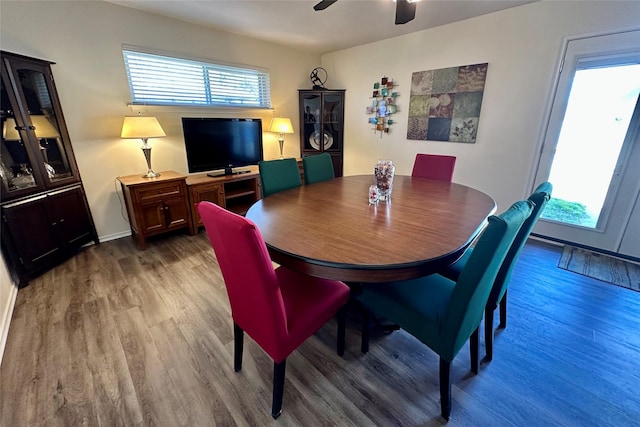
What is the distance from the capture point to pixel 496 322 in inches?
72.6

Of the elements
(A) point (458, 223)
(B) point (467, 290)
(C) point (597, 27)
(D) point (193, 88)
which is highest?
(C) point (597, 27)

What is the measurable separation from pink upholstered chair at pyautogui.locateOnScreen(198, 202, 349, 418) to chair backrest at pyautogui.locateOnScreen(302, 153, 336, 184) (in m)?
1.27

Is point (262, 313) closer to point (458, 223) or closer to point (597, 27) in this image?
point (458, 223)

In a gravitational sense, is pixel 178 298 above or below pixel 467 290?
below

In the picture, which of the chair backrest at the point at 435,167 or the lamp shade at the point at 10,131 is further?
the chair backrest at the point at 435,167

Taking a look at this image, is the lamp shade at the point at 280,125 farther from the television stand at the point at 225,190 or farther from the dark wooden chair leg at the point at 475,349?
the dark wooden chair leg at the point at 475,349

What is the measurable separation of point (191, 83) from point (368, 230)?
3135 millimetres

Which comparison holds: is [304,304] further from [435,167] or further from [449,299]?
[435,167]

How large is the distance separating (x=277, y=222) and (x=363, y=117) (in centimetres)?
335

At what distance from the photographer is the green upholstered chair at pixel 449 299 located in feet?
3.19

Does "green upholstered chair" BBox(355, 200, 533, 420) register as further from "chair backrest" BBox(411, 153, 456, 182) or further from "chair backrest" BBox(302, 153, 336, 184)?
"chair backrest" BBox(411, 153, 456, 182)

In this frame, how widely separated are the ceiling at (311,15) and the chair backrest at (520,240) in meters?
2.28

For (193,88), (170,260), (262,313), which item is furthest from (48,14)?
(262,313)

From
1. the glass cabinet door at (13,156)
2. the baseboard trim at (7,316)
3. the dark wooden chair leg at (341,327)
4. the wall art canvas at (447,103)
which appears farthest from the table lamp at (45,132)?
the wall art canvas at (447,103)
